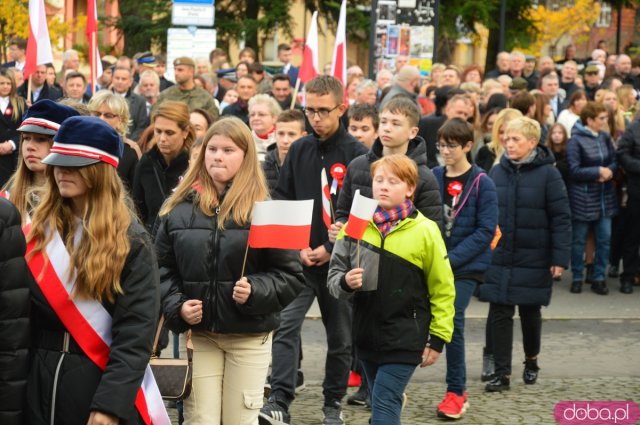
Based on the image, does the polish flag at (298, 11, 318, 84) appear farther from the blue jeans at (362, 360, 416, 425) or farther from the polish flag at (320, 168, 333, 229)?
the blue jeans at (362, 360, 416, 425)

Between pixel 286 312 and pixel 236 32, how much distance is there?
2947cm

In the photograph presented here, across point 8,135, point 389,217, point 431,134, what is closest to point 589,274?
point 431,134

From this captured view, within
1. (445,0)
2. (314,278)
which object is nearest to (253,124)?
(314,278)

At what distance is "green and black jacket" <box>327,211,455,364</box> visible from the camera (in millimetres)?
6371

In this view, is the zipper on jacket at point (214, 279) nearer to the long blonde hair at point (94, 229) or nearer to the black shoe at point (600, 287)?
the long blonde hair at point (94, 229)

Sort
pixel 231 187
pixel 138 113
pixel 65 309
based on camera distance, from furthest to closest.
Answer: pixel 138 113 → pixel 231 187 → pixel 65 309

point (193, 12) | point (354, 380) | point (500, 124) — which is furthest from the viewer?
point (193, 12)

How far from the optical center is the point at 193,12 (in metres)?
19.6

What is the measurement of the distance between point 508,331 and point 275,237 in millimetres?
3517

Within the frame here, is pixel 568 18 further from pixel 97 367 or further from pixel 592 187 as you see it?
pixel 97 367

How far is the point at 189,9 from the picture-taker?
19.6m

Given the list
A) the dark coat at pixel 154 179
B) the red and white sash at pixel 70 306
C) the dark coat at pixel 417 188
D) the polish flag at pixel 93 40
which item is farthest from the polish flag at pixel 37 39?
the red and white sash at pixel 70 306

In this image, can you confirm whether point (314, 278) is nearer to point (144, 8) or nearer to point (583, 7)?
point (144, 8)

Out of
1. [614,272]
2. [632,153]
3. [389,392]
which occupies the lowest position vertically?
[614,272]
